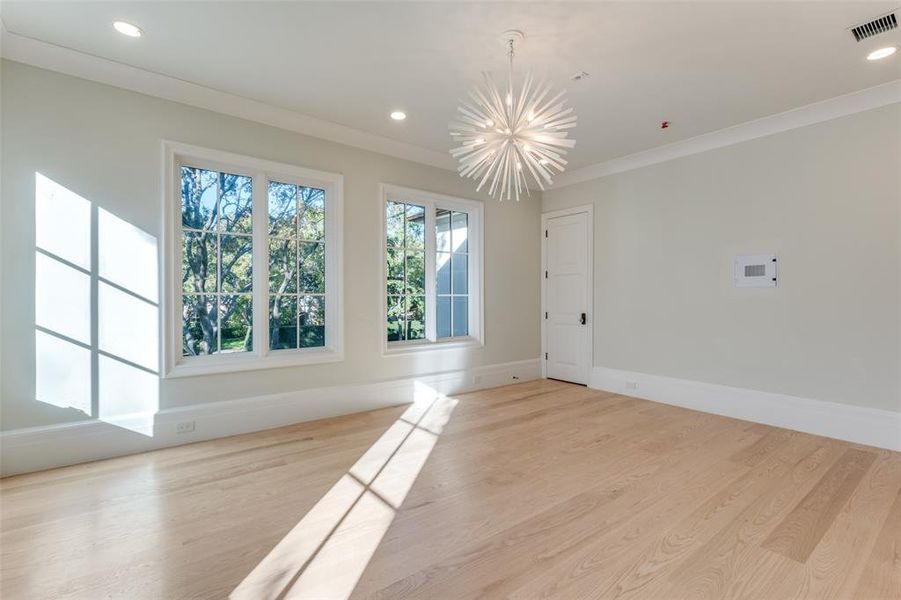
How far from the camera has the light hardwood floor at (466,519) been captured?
5.79 ft

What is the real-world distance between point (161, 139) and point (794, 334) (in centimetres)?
590

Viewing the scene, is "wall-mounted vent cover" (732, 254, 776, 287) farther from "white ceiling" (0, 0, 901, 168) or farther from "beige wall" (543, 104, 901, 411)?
"white ceiling" (0, 0, 901, 168)

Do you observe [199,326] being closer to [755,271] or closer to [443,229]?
[443,229]

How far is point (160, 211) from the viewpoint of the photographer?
327cm

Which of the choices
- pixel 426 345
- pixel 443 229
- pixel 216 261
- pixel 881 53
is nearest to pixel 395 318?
pixel 426 345

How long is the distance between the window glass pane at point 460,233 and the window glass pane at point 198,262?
9.29ft

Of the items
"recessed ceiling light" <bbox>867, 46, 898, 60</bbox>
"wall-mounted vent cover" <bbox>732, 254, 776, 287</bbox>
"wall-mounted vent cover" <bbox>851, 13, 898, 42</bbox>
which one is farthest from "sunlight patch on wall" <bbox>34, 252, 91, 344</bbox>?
"recessed ceiling light" <bbox>867, 46, 898, 60</bbox>

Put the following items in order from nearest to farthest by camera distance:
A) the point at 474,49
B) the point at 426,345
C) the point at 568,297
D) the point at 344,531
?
the point at 344,531, the point at 474,49, the point at 426,345, the point at 568,297

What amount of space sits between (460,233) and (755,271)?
3306 mm

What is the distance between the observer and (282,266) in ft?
13.1

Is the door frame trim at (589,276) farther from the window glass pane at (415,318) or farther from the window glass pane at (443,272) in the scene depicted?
the window glass pane at (415,318)

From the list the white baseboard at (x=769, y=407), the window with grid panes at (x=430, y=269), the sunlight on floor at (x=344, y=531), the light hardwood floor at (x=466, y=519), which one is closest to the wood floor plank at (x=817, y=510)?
the light hardwood floor at (x=466, y=519)

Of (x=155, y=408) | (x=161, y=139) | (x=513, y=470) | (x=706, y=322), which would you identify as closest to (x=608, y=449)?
(x=513, y=470)

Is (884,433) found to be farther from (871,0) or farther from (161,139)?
(161,139)
